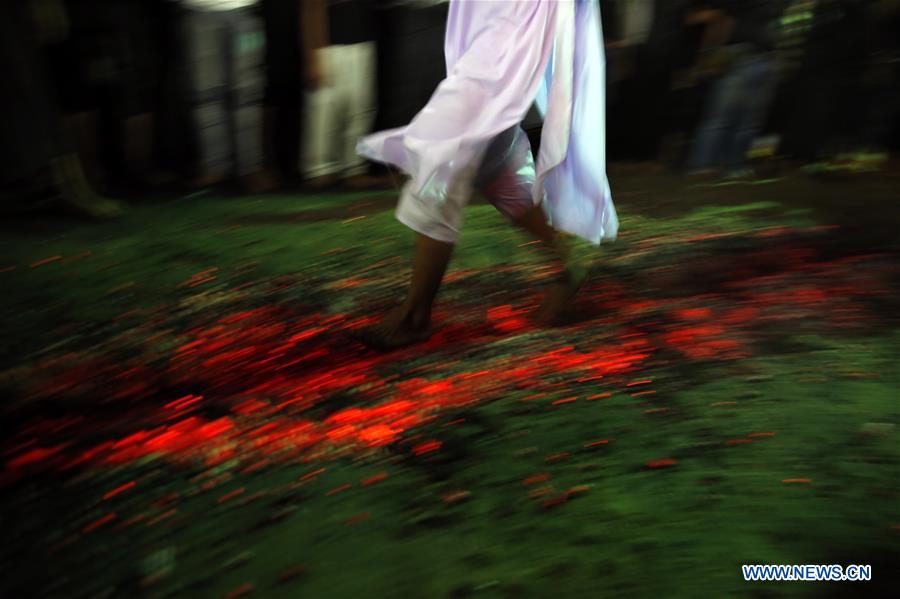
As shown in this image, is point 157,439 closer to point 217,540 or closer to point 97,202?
point 217,540

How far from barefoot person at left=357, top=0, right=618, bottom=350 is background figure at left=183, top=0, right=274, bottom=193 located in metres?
2.27

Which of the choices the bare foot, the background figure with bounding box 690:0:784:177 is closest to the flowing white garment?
the bare foot

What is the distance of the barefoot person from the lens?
95.0 inches

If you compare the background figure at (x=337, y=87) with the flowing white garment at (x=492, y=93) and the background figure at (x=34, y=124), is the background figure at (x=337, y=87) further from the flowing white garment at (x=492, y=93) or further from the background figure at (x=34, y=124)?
the flowing white garment at (x=492, y=93)

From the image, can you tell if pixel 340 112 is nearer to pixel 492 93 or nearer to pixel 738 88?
pixel 738 88

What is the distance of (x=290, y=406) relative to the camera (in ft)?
7.66

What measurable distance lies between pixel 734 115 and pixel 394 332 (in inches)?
131

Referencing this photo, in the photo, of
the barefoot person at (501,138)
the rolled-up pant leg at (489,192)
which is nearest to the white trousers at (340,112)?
the barefoot person at (501,138)

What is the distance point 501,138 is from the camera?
257 centimetres

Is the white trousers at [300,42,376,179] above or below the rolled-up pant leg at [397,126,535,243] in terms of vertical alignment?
below

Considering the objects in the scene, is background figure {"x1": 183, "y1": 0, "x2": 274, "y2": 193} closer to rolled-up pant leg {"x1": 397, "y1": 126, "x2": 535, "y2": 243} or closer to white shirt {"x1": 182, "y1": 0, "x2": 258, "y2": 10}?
white shirt {"x1": 182, "y1": 0, "x2": 258, "y2": 10}

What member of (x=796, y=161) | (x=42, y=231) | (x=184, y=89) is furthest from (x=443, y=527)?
(x=796, y=161)

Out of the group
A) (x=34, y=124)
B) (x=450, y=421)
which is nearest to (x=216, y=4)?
(x=34, y=124)

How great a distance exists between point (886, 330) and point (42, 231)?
326cm
